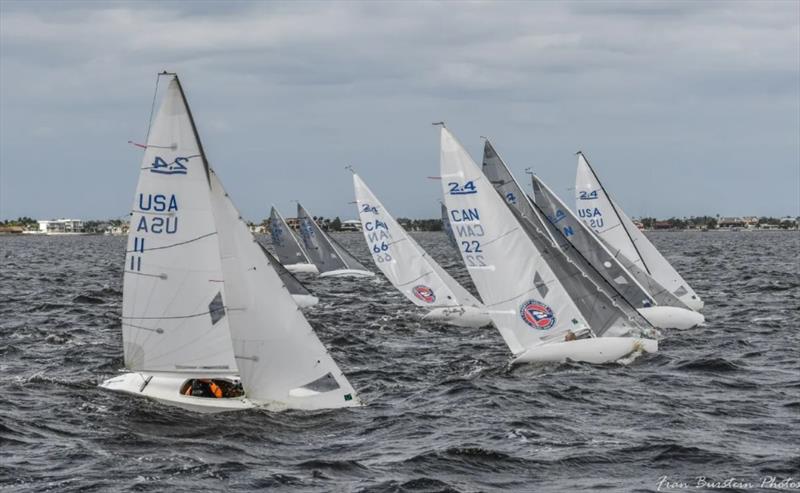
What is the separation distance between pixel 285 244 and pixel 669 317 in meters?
46.4

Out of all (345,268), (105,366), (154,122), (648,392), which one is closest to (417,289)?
(105,366)

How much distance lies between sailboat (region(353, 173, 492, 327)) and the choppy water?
5.21 metres

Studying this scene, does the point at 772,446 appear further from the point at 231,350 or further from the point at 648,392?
the point at 231,350

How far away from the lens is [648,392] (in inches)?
1061

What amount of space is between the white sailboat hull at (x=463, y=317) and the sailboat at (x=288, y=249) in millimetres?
37034

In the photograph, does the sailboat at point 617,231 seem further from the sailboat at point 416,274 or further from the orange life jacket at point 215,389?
the orange life jacket at point 215,389

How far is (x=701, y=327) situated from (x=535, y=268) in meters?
10.9

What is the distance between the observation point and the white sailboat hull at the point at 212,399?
24406 mm

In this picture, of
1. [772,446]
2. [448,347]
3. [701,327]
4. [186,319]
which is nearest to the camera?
[772,446]

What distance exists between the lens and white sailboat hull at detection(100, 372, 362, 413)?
80.1 ft

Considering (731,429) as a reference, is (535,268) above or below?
above

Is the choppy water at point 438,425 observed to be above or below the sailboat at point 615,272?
below

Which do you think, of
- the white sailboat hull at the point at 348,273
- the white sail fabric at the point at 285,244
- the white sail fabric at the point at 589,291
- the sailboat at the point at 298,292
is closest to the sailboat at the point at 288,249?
the white sail fabric at the point at 285,244

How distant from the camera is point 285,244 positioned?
82375mm
